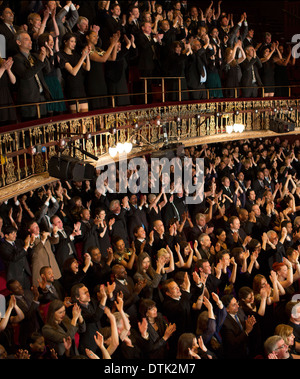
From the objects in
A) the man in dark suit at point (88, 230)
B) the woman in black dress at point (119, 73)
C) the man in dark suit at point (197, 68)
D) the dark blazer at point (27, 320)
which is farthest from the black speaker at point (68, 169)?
the man in dark suit at point (197, 68)

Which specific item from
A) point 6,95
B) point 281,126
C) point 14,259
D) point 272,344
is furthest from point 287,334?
point 281,126

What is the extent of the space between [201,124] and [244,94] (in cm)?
201

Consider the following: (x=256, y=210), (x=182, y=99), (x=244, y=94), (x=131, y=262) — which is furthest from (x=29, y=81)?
(x=244, y=94)

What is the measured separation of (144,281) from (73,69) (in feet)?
12.6

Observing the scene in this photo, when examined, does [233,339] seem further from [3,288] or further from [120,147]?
[120,147]

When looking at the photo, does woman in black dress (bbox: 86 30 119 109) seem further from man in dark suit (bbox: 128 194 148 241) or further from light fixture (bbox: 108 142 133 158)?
man in dark suit (bbox: 128 194 148 241)

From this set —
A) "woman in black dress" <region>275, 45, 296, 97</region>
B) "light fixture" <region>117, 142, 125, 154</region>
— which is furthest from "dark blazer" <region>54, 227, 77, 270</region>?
"woman in black dress" <region>275, 45, 296, 97</region>

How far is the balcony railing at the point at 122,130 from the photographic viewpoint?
6.65 m

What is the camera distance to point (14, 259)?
236 inches

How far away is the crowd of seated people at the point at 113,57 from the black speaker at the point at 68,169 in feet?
3.22

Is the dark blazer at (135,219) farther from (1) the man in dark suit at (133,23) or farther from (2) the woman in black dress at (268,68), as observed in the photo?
(2) the woman in black dress at (268,68)

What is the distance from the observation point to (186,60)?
1066 centimetres

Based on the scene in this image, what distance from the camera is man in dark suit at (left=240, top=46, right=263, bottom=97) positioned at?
38.1 ft
